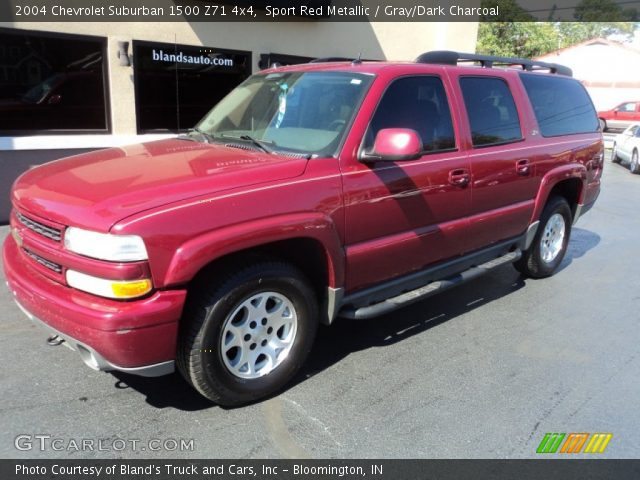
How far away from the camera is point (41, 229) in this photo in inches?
118

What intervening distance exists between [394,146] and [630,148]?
48.8ft

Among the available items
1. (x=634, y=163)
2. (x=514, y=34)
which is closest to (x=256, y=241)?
(x=634, y=163)

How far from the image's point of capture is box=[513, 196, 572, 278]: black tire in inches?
215

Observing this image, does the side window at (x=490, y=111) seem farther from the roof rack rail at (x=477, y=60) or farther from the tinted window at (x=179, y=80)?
the tinted window at (x=179, y=80)

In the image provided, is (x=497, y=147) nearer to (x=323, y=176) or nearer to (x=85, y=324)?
(x=323, y=176)

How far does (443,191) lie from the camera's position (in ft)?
13.1

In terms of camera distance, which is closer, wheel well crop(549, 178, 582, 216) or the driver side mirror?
the driver side mirror

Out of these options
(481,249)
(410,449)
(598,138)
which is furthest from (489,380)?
(598,138)

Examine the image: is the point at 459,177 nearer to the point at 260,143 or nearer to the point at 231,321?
the point at 260,143

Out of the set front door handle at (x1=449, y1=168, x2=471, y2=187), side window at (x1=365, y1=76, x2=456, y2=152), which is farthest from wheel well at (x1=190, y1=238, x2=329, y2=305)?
front door handle at (x1=449, y1=168, x2=471, y2=187)

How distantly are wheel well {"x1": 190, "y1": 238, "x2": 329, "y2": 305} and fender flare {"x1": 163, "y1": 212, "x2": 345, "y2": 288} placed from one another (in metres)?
0.05

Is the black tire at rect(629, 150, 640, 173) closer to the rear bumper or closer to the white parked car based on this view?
the white parked car

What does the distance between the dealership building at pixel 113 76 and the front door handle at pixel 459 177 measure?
5.59m

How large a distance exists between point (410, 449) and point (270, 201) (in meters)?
1.51
